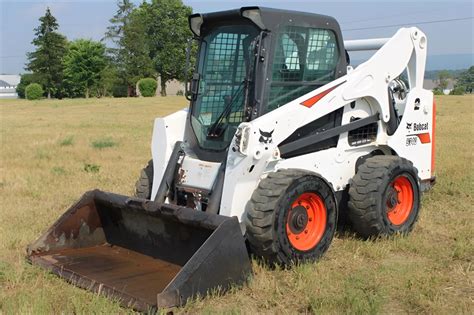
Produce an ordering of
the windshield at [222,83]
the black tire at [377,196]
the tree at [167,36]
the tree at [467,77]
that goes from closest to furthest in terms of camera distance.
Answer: the windshield at [222,83]
the black tire at [377,196]
the tree at [167,36]
the tree at [467,77]

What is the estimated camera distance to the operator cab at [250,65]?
5.29 meters

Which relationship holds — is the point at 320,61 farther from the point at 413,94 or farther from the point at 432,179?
the point at 432,179

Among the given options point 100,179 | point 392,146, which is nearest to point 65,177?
point 100,179

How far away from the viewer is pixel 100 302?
13.6 ft

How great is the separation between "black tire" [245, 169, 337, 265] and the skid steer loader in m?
0.01

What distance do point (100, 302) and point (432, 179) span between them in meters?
4.63

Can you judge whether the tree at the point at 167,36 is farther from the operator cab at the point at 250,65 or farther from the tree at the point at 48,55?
the operator cab at the point at 250,65

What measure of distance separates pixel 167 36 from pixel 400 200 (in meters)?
62.3

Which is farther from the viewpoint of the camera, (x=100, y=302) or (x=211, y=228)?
(x=211, y=228)

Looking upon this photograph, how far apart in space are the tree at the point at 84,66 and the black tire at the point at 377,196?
196 ft

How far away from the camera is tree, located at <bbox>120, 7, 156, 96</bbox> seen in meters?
→ 61.6

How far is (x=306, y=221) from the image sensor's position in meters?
5.11

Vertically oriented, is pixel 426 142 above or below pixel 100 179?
above

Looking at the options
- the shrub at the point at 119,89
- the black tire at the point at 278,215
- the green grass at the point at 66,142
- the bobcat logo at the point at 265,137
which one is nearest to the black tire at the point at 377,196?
the black tire at the point at 278,215
